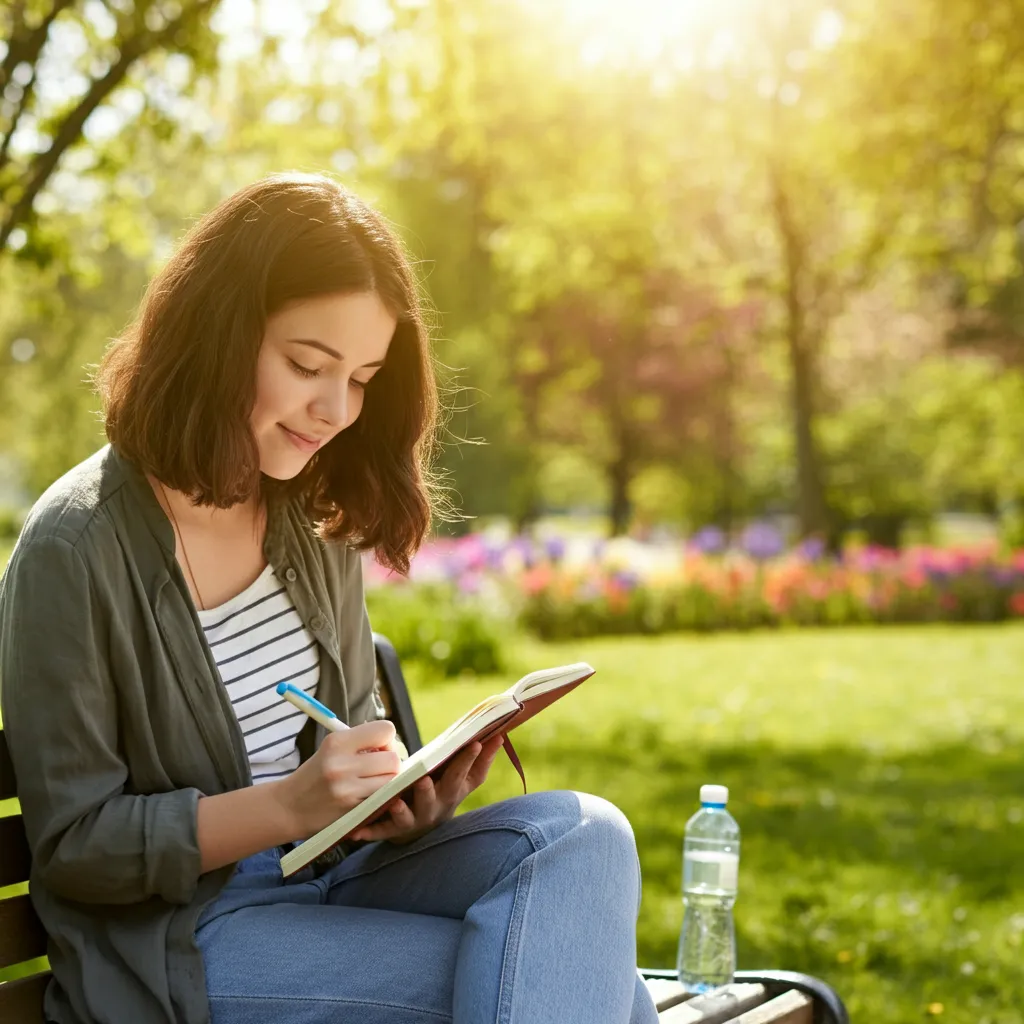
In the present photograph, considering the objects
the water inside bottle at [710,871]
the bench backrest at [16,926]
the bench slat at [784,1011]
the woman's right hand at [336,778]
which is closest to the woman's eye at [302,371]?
the woman's right hand at [336,778]

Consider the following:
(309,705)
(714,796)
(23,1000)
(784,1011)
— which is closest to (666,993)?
(784,1011)

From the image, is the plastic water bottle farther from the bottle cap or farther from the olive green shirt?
the olive green shirt

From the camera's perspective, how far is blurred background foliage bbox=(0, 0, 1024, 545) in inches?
242

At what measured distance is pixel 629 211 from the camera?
13.8m

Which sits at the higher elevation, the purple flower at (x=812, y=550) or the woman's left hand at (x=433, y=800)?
the woman's left hand at (x=433, y=800)

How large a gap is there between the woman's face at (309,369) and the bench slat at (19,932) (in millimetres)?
741

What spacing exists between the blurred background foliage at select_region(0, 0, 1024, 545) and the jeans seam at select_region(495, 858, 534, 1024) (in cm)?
109

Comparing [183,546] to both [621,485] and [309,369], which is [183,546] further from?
[621,485]

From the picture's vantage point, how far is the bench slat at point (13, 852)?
2.01 meters

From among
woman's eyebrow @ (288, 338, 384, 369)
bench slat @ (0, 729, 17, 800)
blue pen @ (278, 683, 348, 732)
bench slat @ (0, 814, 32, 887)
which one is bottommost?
bench slat @ (0, 814, 32, 887)

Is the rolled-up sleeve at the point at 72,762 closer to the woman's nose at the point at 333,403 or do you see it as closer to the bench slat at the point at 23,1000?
the bench slat at the point at 23,1000

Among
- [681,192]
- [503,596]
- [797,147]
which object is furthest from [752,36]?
[503,596]

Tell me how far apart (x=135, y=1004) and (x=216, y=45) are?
4.45 meters

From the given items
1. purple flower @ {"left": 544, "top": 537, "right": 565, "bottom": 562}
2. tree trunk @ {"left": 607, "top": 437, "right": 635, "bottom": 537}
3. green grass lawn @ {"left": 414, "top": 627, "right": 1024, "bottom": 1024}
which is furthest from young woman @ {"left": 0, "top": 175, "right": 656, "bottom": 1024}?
tree trunk @ {"left": 607, "top": 437, "right": 635, "bottom": 537}
